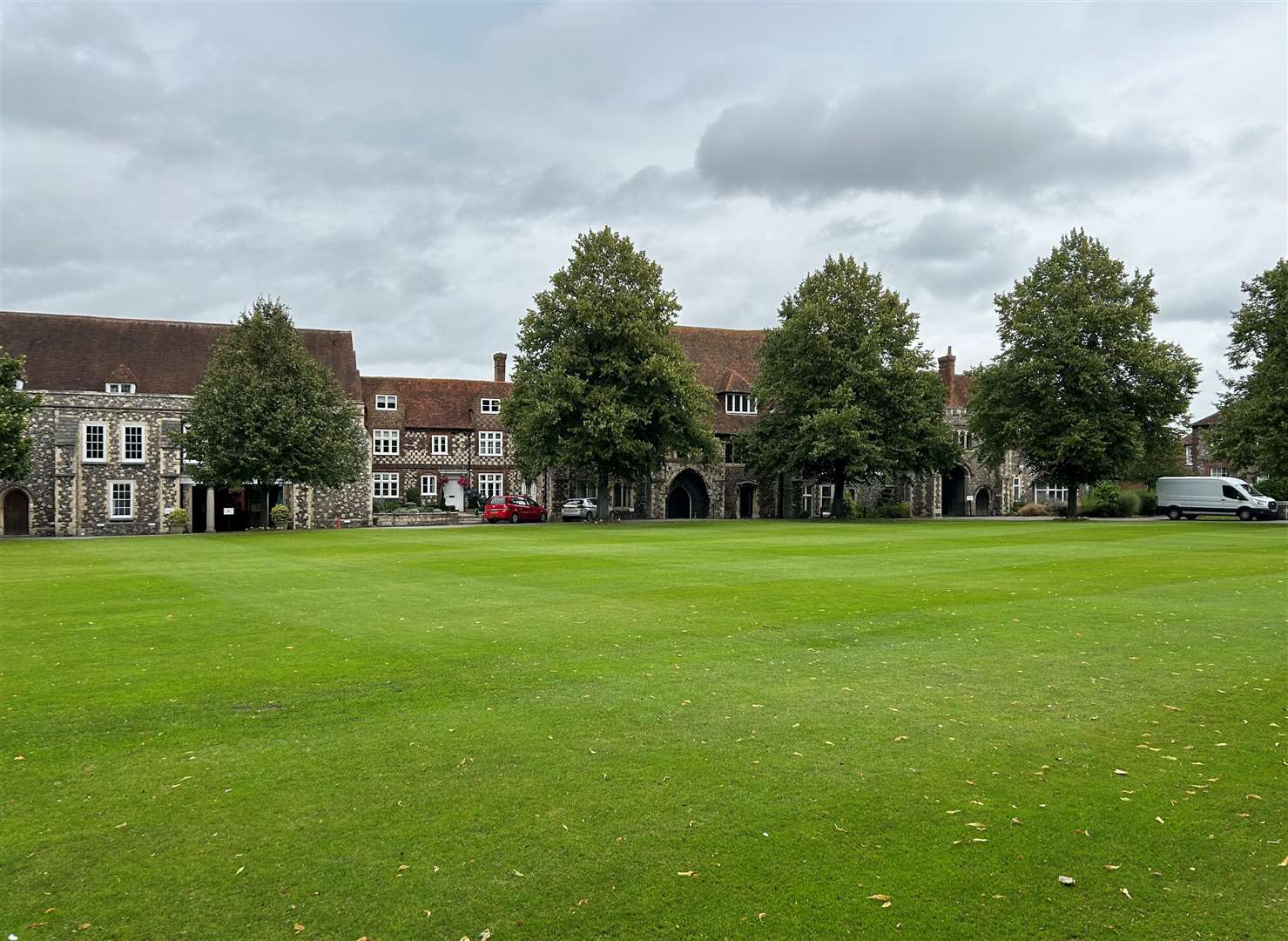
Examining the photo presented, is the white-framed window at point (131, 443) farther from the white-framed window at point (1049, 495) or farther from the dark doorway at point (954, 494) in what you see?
the white-framed window at point (1049, 495)

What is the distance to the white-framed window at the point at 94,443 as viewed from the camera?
168 ft

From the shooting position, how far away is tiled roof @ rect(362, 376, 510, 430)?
211 ft

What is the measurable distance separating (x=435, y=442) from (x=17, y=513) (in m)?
25.5

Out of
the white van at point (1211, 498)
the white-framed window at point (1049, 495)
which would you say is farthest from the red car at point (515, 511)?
the white-framed window at point (1049, 495)

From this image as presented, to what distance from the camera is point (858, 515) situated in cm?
6006

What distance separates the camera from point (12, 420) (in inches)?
1532

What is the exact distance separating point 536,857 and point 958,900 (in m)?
2.20

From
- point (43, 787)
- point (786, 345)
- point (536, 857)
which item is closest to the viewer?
point (536, 857)

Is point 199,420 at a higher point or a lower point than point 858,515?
higher

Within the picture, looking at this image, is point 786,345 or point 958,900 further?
point 786,345

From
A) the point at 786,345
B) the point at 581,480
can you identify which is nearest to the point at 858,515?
the point at 786,345

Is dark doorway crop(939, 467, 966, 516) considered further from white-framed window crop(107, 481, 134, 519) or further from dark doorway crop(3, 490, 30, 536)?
dark doorway crop(3, 490, 30, 536)

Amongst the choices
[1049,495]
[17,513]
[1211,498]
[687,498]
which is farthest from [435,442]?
[1211,498]

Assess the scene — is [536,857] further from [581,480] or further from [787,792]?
[581,480]
